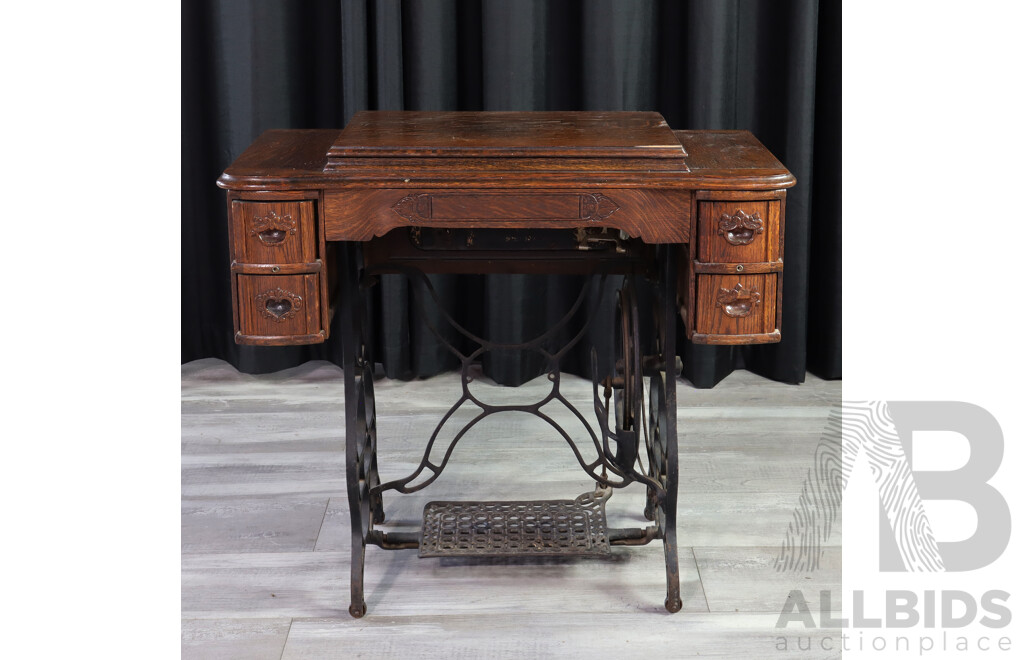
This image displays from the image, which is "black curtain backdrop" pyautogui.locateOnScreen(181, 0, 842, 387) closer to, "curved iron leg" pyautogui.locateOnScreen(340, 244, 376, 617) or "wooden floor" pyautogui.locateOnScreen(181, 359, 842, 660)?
"wooden floor" pyautogui.locateOnScreen(181, 359, 842, 660)

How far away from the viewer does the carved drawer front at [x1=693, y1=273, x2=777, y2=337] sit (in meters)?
2.13

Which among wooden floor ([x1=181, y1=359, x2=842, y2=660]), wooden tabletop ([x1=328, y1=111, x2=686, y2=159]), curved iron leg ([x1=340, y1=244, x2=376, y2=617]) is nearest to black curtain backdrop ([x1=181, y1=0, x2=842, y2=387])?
wooden floor ([x1=181, y1=359, x2=842, y2=660])

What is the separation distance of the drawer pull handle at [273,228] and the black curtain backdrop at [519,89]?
1.29m

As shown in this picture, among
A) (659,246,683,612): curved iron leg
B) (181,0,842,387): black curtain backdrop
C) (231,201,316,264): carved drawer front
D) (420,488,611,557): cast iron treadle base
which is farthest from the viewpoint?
(181,0,842,387): black curtain backdrop

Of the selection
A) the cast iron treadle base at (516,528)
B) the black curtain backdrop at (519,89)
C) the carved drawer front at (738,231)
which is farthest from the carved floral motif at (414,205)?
the black curtain backdrop at (519,89)

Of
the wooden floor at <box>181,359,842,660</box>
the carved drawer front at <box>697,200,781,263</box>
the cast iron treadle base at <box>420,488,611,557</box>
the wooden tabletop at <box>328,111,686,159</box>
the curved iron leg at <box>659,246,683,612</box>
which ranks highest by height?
the wooden tabletop at <box>328,111,686,159</box>

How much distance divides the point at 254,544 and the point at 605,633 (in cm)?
84

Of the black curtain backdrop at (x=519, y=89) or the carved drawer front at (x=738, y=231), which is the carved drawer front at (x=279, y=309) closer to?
the carved drawer front at (x=738, y=231)

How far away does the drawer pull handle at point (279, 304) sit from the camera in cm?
214

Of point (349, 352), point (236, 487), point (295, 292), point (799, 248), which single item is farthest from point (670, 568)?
point (799, 248)

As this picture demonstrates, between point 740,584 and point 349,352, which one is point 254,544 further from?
point 740,584

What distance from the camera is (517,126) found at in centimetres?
238

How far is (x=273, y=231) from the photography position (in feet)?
6.95

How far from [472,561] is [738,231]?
975mm
